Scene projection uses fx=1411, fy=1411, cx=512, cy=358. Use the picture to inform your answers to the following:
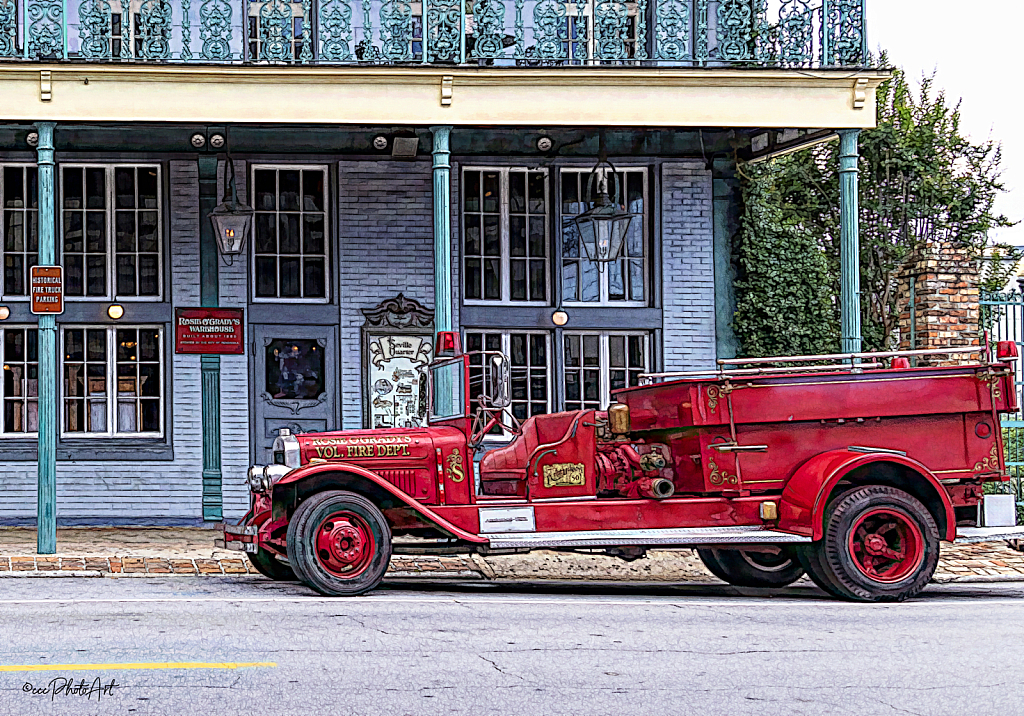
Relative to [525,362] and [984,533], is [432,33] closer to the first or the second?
[525,362]

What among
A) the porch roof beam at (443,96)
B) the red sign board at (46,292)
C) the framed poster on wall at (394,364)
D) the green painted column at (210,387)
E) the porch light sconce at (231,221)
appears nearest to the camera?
the red sign board at (46,292)

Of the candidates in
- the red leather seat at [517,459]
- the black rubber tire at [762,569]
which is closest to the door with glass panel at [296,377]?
the red leather seat at [517,459]

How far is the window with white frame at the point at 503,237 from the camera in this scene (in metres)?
16.8

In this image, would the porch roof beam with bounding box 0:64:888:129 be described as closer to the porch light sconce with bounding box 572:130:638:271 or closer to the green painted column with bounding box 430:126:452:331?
the green painted column with bounding box 430:126:452:331

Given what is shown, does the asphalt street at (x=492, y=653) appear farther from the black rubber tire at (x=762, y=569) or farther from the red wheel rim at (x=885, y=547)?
the black rubber tire at (x=762, y=569)

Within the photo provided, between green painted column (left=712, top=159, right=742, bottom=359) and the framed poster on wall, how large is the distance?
3528 millimetres

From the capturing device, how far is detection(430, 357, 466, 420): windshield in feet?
37.3

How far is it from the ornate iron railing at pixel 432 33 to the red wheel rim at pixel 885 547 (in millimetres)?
5521

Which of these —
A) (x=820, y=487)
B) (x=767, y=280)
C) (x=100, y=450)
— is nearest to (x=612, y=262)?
(x=767, y=280)

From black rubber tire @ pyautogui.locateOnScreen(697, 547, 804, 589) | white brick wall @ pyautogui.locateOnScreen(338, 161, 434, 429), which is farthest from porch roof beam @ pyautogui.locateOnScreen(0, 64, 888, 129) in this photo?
black rubber tire @ pyautogui.locateOnScreen(697, 547, 804, 589)

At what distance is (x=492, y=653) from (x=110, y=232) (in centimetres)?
980

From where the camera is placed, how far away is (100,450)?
16016mm

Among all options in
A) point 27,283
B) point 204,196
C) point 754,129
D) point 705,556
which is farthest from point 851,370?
point 27,283

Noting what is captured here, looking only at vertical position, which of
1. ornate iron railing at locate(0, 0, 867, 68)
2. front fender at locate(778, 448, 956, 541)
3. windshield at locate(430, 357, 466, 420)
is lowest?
front fender at locate(778, 448, 956, 541)
